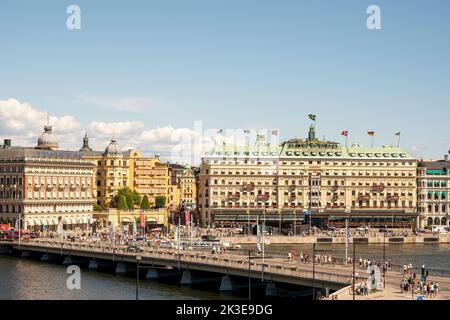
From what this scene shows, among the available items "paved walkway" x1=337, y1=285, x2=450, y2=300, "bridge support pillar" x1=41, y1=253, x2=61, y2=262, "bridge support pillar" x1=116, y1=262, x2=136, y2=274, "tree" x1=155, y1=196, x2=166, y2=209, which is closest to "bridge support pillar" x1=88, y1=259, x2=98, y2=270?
"bridge support pillar" x1=116, y1=262, x2=136, y2=274

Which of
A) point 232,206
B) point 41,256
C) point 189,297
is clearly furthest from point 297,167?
point 189,297

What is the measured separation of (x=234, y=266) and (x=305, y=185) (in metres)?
86.7

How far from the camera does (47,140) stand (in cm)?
17738

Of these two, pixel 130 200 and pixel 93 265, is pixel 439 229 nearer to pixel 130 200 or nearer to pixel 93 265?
pixel 130 200

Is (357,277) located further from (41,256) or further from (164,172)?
(164,172)

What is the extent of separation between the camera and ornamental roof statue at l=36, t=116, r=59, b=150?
17675cm

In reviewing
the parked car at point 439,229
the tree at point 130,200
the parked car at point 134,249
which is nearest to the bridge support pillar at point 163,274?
the parked car at point 134,249

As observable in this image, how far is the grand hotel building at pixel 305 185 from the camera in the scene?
166m

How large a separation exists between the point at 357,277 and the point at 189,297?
15.9 meters

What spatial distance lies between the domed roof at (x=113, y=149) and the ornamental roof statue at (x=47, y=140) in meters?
10.6

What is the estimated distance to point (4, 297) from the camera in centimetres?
7638

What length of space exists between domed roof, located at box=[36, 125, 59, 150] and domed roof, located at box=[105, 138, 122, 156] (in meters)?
10.7
